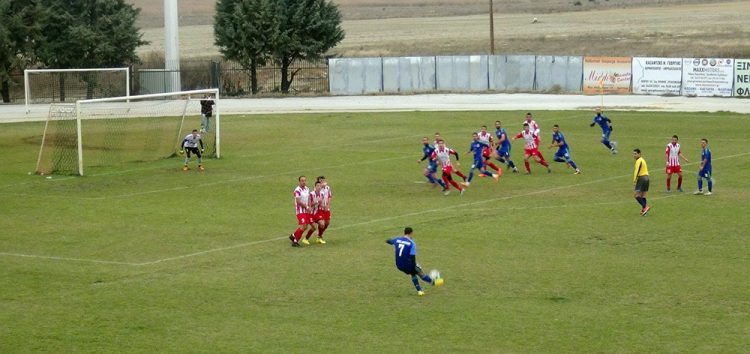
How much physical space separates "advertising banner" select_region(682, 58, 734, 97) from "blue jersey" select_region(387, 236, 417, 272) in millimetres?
56886

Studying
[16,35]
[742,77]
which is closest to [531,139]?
[742,77]

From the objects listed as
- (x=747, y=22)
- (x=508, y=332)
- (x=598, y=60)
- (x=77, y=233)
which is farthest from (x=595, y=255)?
(x=747, y=22)

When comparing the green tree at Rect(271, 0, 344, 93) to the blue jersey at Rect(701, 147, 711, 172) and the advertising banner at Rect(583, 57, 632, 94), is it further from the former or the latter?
the blue jersey at Rect(701, 147, 711, 172)

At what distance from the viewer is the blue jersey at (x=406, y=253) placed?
2316 centimetres

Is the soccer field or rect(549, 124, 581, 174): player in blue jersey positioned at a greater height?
rect(549, 124, 581, 174): player in blue jersey

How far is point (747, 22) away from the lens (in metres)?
146

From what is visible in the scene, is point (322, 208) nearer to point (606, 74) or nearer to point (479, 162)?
point (479, 162)

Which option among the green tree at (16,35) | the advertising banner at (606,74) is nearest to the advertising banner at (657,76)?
the advertising banner at (606,74)

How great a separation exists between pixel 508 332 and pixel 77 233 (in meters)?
15.9

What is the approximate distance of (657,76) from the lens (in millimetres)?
78688

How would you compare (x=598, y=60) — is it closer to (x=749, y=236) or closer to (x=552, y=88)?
(x=552, y=88)

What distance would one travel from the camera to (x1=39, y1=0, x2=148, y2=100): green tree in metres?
88.4

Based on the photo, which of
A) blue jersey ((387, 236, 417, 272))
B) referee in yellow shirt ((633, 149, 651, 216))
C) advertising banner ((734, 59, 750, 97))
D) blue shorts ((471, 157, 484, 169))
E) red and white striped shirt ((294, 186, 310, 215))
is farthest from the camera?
advertising banner ((734, 59, 750, 97))

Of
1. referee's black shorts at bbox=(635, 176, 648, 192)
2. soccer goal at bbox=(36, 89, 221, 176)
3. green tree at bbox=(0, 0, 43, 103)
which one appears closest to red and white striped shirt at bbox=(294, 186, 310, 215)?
referee's black shorts at bbox=(635, 176, 648, 192)
